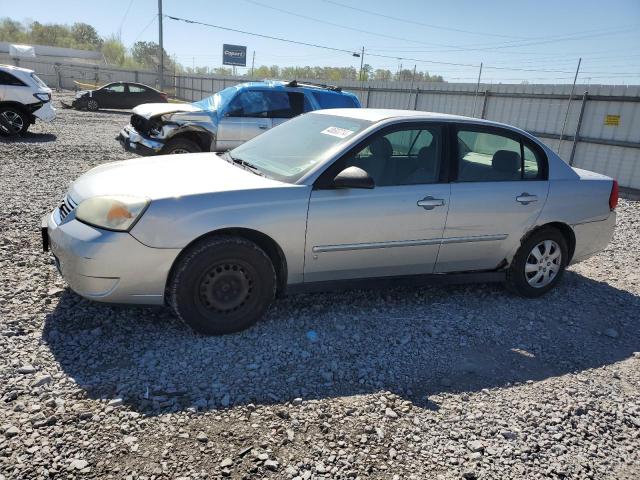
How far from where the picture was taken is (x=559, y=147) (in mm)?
13258

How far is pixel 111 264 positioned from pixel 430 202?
2500mm

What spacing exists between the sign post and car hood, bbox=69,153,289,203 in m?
49.7

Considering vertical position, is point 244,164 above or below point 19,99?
above

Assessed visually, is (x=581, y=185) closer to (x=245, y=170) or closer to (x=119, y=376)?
(x=245, y=170)

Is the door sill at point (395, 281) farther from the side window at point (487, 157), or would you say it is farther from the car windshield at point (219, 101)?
the car windshield at point (219, 101)

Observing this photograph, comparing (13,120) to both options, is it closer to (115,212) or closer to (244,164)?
(244,164)

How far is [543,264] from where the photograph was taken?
4906mm

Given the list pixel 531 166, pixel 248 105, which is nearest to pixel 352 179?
pixel 531 166

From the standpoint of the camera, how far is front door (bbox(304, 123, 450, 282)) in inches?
151

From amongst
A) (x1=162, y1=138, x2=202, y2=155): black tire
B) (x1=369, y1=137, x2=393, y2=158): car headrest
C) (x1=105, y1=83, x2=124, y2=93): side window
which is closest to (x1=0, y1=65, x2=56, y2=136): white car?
(x1=162, y1=138, x2=202, y2=155): black tire

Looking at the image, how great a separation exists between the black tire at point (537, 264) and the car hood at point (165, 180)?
2.49m

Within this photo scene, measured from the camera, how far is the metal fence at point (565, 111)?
11.8m

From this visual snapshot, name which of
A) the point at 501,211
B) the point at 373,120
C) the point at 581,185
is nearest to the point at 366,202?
the point at 373,120

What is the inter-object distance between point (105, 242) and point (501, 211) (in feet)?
10.8
